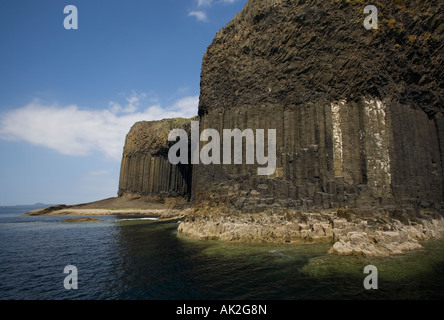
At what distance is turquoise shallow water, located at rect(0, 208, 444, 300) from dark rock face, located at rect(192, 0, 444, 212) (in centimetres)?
581

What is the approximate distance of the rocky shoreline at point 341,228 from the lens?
52.4 ft

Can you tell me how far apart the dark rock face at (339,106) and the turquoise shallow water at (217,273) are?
19.1 ft

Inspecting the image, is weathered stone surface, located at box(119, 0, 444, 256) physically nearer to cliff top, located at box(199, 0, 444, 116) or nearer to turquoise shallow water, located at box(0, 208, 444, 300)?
cliff top, located at box(199, 0, 444, 116)

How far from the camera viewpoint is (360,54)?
902 inches

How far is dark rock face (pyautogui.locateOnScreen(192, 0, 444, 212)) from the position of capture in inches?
850

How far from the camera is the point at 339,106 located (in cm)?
2281

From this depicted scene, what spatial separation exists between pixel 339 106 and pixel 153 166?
2040 inches
